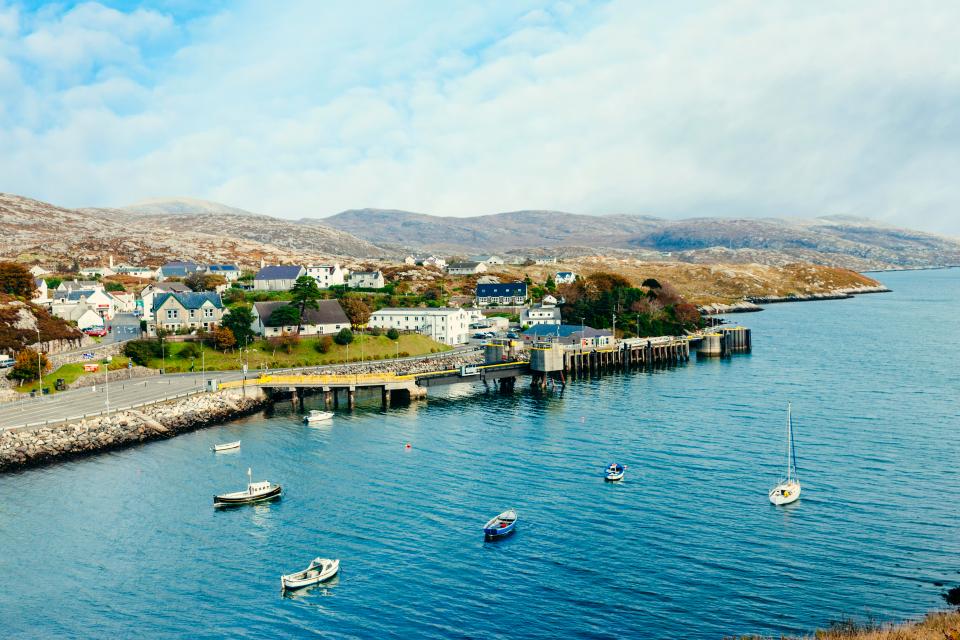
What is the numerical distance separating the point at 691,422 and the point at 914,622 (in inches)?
1686

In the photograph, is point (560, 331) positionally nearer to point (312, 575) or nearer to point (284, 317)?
point (284, 317)

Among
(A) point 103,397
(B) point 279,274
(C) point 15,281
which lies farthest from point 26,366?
(B) point 279,274

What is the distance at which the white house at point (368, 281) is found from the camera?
168875 mm

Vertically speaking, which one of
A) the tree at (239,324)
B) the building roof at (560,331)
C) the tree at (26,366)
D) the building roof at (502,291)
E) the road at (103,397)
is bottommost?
the road at (103,397)

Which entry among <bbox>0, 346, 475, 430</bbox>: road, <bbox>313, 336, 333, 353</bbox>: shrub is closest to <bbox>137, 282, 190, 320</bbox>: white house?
<bbox>313, 336, 333, 353</bbox>: shrub

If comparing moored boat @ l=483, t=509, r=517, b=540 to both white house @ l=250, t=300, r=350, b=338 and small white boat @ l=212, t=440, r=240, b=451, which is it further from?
white house @ l=250, t=300, r=350, b=338

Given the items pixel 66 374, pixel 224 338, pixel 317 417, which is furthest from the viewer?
pixel 224 338

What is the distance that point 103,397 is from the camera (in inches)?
3115

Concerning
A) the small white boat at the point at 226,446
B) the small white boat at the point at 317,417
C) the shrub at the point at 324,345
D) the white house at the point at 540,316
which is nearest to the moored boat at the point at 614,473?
the small white boat at the point at 226,446

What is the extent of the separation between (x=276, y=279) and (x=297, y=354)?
59826 millimetres

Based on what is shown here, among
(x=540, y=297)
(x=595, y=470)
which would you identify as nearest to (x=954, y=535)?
(x=595, y=470)

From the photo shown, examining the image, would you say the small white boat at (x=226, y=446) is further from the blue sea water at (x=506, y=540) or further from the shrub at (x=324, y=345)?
the shrub at (x=324, y=345)

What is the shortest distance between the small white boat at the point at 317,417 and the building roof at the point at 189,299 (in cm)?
4912

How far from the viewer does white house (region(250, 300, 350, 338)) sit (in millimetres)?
113188
